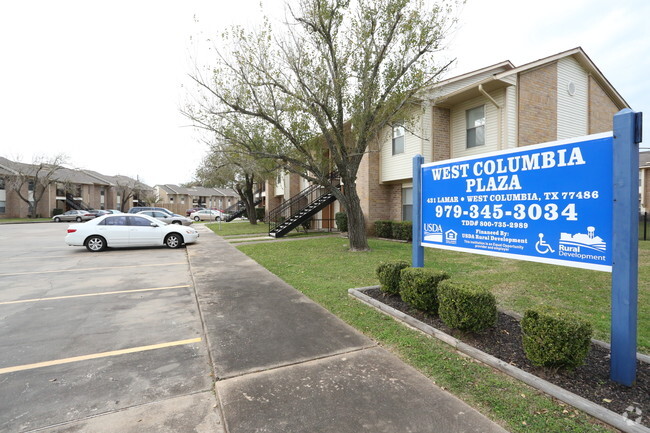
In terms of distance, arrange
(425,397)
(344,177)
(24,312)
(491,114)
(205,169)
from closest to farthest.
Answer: (425,397)
(24,312)
(344,177)
(491,114)
(205,169)

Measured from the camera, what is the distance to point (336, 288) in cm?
657

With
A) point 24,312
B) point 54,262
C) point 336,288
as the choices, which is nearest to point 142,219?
point 54,262

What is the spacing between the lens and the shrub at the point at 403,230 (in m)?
13.9

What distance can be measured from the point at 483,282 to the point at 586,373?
395 centimetres

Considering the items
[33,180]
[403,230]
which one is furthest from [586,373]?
[33,180]

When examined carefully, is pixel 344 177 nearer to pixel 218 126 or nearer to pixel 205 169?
pixel 218 126

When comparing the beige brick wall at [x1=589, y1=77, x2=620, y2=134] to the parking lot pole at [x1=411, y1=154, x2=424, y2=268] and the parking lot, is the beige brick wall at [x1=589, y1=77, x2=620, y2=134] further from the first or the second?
the parking lot

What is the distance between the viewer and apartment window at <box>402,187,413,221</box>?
15.4m

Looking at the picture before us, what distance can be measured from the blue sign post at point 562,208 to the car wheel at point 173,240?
11.9 m

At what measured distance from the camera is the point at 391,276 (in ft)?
17.9

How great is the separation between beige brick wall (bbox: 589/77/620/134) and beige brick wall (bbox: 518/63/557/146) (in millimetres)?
2774

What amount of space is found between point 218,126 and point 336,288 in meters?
8.14

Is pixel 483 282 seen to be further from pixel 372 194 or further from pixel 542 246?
pixel 372 194

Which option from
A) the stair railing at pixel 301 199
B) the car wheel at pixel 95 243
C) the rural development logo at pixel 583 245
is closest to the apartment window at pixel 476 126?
the stair railing at pixel 301 199
